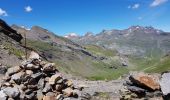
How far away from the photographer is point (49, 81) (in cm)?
2786

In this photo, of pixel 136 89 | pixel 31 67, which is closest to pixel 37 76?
pixel 31 67

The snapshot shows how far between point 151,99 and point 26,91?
10.5 metres

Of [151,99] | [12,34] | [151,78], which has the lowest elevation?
[151,99]

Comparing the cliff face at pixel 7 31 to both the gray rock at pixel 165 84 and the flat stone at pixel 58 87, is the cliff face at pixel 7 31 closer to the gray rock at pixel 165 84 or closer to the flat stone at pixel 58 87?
the flat stone at pixel 58 87

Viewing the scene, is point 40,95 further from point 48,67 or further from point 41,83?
point 48,67

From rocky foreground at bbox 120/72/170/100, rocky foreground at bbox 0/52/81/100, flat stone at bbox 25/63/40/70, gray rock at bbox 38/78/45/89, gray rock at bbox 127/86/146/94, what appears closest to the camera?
rocky foreground at bbox 120/72/170/100

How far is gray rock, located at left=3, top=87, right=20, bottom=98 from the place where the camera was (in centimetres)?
2631

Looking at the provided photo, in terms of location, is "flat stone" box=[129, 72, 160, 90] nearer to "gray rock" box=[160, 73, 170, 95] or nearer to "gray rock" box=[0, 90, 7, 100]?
"gray rock" box=[160, 73, 170, 95]

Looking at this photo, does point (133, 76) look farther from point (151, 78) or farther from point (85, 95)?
point (85, 95)

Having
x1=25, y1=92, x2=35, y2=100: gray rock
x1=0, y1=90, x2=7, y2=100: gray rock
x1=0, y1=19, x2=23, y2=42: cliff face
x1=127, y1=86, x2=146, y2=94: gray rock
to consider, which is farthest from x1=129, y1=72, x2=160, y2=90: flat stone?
x1=0, y1=19, x2=23, y2=42: cliff face

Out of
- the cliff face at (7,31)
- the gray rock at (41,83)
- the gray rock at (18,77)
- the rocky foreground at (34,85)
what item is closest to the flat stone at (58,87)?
the rocky foreground at (34,85)

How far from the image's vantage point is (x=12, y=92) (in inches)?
1041

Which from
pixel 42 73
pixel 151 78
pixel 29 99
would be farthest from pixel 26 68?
pixel 151 78

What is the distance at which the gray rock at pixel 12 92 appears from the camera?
2631 centimetres
